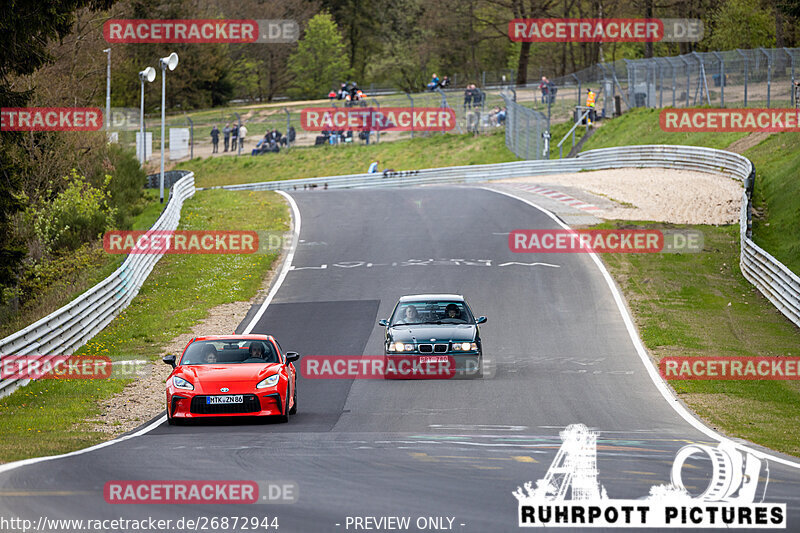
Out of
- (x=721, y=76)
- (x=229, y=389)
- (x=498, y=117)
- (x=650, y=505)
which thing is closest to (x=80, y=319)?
(x=229, y=389)

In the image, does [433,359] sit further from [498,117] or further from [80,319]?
[498,117]

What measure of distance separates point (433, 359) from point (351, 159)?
48247 mm

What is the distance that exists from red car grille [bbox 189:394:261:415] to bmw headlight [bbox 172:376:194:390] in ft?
0.65

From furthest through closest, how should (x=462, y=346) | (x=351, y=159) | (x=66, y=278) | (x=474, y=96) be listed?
(x=474, y=96), (x=351, y=159), (x=66, y=278), (x=462, y=346)

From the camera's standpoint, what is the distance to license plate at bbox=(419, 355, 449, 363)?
56.9 feet

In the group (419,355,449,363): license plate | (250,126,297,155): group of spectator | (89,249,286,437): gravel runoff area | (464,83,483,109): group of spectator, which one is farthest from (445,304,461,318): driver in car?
(250,126,297,155): group of spectator

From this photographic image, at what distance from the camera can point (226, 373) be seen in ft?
46.2

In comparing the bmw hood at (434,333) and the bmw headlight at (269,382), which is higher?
the bmw hood at (434,333)

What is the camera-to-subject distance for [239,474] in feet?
31.9

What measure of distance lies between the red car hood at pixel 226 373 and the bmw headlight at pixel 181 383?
0.05 m

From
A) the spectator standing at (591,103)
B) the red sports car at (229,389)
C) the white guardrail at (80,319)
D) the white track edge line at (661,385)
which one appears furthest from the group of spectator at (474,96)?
the red sports car at (229,389)

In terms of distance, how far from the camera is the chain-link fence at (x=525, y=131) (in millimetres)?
56281

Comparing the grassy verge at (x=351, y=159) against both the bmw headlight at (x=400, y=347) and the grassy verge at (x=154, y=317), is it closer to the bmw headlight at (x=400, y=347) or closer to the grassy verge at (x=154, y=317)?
the grassy verge at (x=154, y=317)

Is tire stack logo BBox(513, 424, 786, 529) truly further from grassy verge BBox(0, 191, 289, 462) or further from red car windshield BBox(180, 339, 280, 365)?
red car windshield BBox(180, 339, 280, 365)
